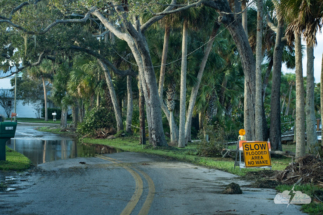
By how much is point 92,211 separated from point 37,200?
1.52m

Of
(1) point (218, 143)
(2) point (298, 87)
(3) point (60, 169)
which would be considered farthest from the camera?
(1) point (218, 143)

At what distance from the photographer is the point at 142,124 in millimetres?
24188

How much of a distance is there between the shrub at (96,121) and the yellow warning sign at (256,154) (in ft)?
66.1

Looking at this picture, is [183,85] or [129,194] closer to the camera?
[129,194]

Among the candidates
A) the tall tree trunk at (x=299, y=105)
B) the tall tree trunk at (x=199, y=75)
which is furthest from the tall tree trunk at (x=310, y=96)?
the tall tree trunk at (x=199, y=75)

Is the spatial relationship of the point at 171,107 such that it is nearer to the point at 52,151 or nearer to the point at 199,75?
the point at 199,75

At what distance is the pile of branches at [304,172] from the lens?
8969 millimetres

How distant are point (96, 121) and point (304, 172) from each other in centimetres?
2320

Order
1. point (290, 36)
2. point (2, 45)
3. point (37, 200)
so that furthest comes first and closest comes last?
point (2, 45) → point (290, 36) → point (37, 200)

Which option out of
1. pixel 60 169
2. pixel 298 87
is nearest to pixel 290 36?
pixel 298 87

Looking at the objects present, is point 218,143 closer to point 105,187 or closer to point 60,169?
point 60,169

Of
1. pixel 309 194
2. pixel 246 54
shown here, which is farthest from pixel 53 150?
pixel 309 194

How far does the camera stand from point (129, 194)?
7.93 m

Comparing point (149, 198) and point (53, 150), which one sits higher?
point (149, 198)
